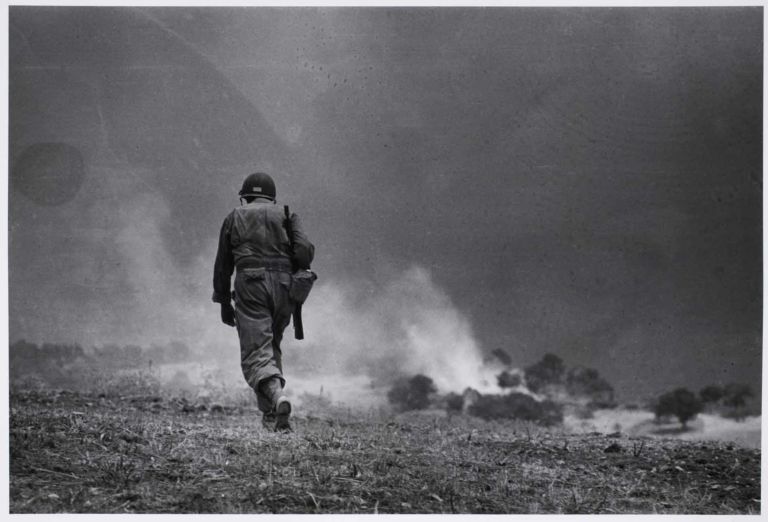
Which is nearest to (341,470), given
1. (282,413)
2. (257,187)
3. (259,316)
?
(282,413)

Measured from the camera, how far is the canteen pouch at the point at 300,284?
22.0 ft

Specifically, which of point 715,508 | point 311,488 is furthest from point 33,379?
point 715,508

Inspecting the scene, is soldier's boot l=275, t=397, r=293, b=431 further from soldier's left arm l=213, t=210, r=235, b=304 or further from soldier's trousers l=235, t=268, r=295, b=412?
soldier's left arm l=213, t=210, r=235, b=304

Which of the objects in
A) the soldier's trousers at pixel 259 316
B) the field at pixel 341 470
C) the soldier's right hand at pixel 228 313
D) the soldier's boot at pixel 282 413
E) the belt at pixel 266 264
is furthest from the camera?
the soldier's right hand at pixel 228 313

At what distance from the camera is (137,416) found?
7141mm

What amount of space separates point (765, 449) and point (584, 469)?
5.30ft

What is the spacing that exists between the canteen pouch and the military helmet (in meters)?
0.65

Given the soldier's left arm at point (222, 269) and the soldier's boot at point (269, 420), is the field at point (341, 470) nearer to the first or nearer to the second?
the soldier's boot at point (269, 420)

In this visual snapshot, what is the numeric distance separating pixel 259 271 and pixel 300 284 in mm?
320

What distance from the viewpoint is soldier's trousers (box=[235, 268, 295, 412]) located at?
652cm

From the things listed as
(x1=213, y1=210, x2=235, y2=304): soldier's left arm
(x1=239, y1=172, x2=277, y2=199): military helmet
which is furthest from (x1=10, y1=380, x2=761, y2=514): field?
(x1=239, y1=172, x2=277, y2=199): military helmet

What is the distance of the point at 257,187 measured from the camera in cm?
681

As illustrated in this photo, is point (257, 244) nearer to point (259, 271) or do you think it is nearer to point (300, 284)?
point (259, 271)

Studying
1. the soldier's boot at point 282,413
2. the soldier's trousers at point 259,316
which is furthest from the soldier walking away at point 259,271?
the soldier's boot at point 282,413
